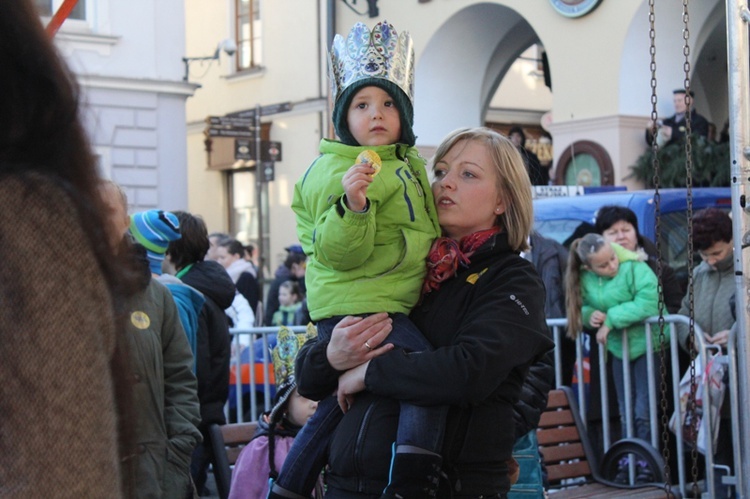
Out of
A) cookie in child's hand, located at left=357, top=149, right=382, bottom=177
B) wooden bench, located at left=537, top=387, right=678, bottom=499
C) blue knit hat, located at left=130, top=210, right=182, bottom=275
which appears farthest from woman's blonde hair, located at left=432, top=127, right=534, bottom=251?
wooden bench, located at left=537, top=387, right=678, bottom=499

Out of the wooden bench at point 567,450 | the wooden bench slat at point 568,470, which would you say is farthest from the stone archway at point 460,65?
the wooden bench slat at point 568,470

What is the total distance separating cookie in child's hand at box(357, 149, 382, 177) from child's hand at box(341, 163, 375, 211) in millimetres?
38

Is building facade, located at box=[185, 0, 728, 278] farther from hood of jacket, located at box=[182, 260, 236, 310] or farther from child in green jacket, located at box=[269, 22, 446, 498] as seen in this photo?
child in green jacket, located at box=[269, 22, 446, 498]

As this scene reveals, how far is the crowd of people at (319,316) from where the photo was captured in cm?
142

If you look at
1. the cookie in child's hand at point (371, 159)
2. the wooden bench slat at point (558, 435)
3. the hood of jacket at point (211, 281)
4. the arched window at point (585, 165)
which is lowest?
the wooden bench slat at point (558, 435)

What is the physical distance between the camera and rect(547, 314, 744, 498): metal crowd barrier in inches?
232

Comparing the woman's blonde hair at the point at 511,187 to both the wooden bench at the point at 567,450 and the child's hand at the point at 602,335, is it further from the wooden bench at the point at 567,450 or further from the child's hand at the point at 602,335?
the child's hand at the point at 602,335

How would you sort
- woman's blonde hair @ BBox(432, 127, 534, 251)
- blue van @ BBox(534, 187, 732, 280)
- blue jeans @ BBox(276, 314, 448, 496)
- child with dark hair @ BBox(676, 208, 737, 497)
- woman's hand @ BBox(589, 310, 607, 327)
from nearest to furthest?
1. blue jeans @ BBox(276, 314, 448, 496)
2. woman's blonde hair @ BBox(432, 127, 534, 251)
3. child with dark hair @ BBox(676, 208, 737, 497)
4. woman's hand @ BBox(589, 310, 607, 327)
5. blue van @ BBox(534, 187, 732, 280)

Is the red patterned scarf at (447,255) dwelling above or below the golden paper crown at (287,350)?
above

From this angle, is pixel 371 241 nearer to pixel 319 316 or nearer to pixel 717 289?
pixel 319 316

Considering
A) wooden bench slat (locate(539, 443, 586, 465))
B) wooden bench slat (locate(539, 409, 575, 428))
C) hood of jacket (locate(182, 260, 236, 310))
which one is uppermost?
hood of jacket (locate(182, 260, 236, 310))

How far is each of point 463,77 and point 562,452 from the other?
13306 mm

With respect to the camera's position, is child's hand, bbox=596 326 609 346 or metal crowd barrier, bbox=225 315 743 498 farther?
child's hand, bbox=596 326 609 346

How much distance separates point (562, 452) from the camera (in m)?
6.09
